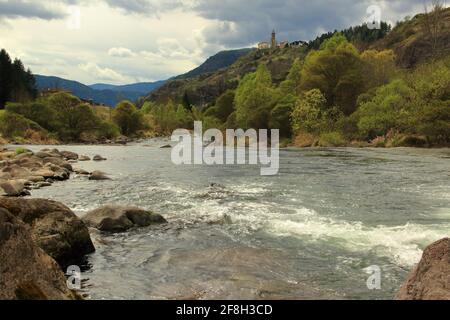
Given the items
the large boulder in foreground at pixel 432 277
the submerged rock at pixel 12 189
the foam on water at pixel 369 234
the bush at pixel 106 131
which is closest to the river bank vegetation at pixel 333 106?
the bush at pixel 106 131

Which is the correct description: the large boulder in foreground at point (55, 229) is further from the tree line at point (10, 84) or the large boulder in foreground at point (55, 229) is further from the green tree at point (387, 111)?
the tree line at point (10, 84)

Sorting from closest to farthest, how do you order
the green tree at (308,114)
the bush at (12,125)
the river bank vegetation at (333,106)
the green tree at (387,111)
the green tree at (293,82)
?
the river bank vegetation at (333,106) < the green tree at (387,111) < the green tree at (308,114) < the bush at (12,125) < the green tree at (293,82)

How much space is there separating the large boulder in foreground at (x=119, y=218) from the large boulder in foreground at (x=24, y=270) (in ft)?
23.8

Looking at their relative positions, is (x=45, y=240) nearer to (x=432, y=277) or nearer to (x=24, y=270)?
(x=24, y=270)

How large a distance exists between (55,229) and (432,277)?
9.16 m

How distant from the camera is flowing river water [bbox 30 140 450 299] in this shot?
9562mm

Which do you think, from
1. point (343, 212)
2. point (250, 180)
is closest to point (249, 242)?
point (343, 212)

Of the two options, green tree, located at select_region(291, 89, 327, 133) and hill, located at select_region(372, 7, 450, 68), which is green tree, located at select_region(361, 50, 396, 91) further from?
hill, located at select_region(372, 7, 450, 68)

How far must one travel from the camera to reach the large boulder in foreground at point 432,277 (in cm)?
650

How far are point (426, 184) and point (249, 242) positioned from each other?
15.4 m

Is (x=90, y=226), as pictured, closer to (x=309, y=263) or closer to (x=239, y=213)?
(x=239, y=213)

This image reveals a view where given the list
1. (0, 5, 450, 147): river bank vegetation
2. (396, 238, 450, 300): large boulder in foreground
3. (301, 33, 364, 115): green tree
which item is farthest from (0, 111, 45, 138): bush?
(396, 238, 450, 300): large boulder in foreground
